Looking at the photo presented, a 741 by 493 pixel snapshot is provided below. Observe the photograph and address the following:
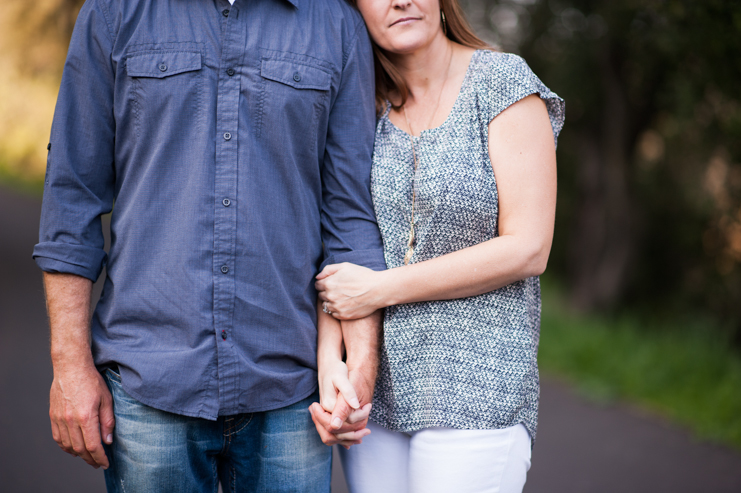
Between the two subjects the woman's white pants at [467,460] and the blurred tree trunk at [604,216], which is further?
the blurred tree trunk at [604,216]

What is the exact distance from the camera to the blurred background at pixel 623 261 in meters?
4.25

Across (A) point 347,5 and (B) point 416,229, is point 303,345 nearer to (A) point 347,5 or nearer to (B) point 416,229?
(B) point 416,229

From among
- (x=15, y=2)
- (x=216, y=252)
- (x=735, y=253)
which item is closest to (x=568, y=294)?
(x=735, y=253)

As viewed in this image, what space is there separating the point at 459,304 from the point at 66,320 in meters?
1.04

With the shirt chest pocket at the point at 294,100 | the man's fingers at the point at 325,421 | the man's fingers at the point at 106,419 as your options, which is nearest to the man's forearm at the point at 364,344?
the man's fingers at the point at 325,421

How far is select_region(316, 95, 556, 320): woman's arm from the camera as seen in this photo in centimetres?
176

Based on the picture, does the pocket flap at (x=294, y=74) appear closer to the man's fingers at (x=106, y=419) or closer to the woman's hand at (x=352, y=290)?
the woman's hand at (x=352, y=290)

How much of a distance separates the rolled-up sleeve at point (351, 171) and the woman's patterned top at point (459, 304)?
0.16ft

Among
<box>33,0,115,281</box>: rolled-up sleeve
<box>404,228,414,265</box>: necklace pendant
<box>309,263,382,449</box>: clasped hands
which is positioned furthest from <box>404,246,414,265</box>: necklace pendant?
<box>33,0,115,281</box>: rolled-up sleeve

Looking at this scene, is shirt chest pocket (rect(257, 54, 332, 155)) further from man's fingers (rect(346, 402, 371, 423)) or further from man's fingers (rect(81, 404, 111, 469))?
man's fingers (rect(81, 404, 111, 469))

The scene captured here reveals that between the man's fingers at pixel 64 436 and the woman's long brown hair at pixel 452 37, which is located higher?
the woman's long brown hair at pixel 452 37

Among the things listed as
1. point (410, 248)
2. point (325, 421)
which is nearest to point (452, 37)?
point (410, 248)

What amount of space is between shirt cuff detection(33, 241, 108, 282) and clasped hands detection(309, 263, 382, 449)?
61 cm

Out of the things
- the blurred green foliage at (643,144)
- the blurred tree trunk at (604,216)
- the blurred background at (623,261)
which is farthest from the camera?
the blurred tree trunk at (604,216)
